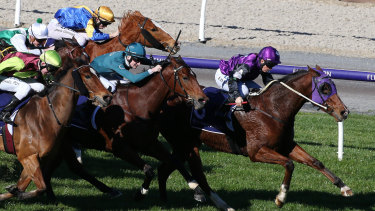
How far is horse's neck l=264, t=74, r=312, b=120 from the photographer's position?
9570 mm

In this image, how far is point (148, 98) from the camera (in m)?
9.18

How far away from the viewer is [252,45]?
1997cm

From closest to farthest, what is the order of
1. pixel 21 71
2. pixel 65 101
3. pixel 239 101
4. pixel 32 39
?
pixel 65 101, pixel 21 71, pixel 239 101, pixel 32 39

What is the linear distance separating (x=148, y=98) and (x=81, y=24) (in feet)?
10.4

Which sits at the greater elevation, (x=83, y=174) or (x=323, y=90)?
(x=323, y=90)

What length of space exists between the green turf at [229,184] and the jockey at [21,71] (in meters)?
1.31

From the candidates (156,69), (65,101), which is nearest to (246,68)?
(156,69)

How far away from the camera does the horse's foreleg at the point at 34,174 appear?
805 centimetres

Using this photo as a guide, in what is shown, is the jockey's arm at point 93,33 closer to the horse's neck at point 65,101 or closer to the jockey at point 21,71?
the jockey at point 21,71

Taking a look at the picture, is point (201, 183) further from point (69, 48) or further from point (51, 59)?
point (69, 48)

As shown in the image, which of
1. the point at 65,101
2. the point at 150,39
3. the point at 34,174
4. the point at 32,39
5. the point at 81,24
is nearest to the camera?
the point at 34,174

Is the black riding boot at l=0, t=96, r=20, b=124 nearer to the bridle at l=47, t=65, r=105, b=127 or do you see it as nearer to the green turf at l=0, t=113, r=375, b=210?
the bridle at l=47, t=65, r=105, b=127

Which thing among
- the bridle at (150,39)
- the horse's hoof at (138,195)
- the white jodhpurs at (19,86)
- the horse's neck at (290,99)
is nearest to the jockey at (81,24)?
the bridle at (150,39)

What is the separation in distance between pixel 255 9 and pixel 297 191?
1321 centimetres
